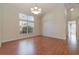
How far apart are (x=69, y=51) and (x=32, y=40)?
0.81 m

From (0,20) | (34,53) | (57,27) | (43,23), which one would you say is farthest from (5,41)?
(57,27)

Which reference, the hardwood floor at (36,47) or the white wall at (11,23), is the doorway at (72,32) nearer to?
the hardwood floor at (36,47)

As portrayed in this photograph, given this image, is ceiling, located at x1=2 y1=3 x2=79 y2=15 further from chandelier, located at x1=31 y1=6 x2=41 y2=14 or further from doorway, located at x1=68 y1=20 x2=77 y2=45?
doorway, located at x1=68 y1=20 x2=77 y2=45

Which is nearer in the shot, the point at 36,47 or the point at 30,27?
the point at 36,47

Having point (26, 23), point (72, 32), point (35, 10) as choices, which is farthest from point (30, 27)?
point (72, 32)

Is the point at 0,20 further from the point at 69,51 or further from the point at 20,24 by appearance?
the point at 69,51

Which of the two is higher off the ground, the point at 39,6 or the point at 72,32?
the point at 39,6

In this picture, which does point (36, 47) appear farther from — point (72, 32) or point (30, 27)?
point (72, 32)

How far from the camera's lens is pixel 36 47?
2486 mm

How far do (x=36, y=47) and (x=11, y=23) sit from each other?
74 cm

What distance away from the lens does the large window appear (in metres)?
2.56

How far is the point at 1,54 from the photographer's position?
2.46 meters

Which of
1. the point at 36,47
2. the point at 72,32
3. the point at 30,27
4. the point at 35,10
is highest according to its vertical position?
the point at 35,10

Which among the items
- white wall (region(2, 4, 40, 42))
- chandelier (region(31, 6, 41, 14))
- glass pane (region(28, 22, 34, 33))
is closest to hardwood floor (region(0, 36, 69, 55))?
white wall (region(2, 4, 40, 42))
